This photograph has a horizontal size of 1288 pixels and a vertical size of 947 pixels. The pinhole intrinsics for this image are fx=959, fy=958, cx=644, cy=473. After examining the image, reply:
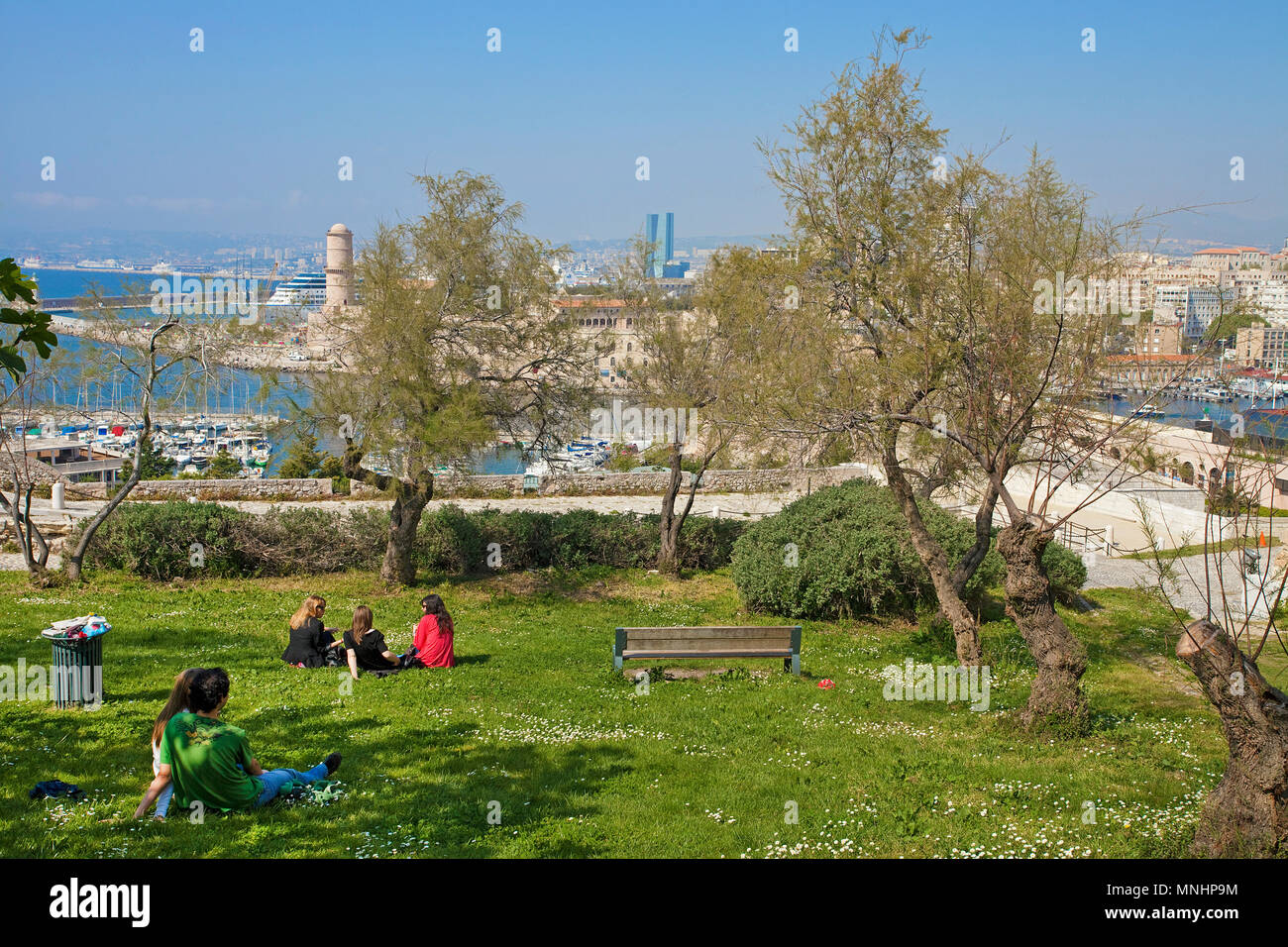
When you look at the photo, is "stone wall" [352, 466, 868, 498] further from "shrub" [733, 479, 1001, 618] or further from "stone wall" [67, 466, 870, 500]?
"shrub" [733, 479, 1001, 618]

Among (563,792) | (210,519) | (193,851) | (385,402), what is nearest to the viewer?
(193,851)

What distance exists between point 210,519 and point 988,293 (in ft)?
42.0

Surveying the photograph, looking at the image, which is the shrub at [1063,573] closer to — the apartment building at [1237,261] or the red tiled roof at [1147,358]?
the apartment building at [1237,261]

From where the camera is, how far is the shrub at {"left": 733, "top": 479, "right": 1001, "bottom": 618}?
45.9ft

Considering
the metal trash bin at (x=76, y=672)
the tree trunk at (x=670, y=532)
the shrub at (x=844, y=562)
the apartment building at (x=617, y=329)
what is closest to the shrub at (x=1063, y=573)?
the shrub at (x=844, y=562)

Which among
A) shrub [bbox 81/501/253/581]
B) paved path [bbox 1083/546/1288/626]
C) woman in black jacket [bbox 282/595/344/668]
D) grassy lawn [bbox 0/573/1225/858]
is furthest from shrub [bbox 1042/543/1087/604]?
shrub [bbox 81/501/253/581]

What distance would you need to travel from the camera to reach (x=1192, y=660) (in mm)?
5766

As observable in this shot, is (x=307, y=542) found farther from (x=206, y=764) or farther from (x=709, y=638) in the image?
(x=206, y=764)

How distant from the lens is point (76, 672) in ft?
27.6

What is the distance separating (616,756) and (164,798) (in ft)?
10.4
